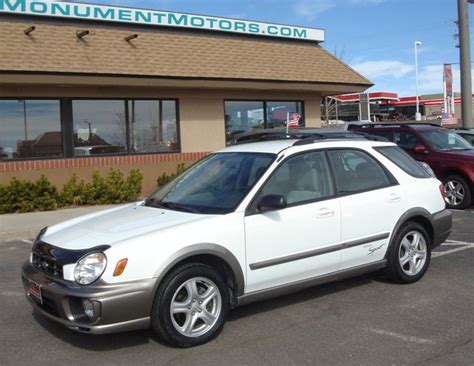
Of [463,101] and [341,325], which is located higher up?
[463,101]

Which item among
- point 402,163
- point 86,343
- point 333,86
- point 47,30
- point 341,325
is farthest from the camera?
point 333,86

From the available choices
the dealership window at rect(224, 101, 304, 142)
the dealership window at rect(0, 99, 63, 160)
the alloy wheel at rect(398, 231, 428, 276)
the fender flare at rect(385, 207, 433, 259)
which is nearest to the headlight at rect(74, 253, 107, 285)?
the fender flare at rect(385, 207, 433, 259)

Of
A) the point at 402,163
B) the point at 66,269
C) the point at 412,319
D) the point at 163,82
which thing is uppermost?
the point at 163,82

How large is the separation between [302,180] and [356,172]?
76cm

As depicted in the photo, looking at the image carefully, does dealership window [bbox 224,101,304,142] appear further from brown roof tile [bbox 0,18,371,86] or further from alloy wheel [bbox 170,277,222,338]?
alloy wheel [bbox 170,277,222,338]

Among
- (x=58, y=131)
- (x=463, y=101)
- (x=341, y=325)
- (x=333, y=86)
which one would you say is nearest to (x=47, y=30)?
(x=58, y=131)

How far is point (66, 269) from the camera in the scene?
4.20 m

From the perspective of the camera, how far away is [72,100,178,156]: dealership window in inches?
520

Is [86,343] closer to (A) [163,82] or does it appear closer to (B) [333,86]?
(A) [163,82]

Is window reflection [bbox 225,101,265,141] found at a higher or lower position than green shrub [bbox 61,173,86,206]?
higher

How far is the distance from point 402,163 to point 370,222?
1.05 m

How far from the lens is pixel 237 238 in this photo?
15.2 ft

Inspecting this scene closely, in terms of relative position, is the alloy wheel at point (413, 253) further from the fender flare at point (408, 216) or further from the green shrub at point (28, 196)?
the green shrub at point (28, 196)

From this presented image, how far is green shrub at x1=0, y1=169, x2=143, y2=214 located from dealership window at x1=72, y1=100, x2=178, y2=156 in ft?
2.58
